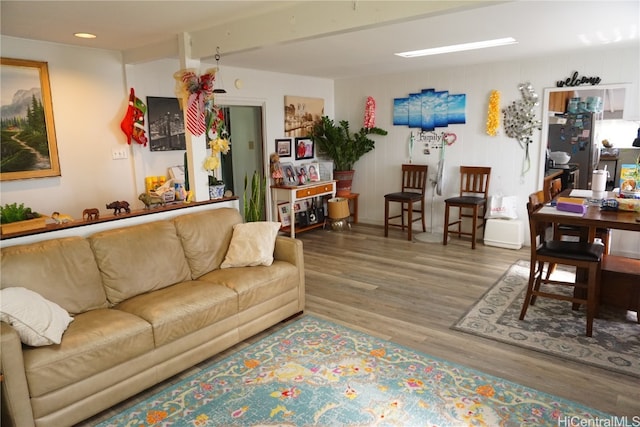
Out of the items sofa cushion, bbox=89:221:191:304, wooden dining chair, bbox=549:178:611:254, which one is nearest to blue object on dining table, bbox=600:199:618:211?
wooden dining chair, bbox=549:178:611:254

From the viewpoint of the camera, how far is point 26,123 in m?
3.75

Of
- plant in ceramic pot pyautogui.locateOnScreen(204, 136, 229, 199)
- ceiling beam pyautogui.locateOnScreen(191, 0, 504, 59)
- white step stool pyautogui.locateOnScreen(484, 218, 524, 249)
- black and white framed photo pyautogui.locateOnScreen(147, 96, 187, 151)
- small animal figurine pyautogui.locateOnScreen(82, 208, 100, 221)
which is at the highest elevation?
ceiling beam pyautogui.locateOnScreen(191, 0, 504, 59)

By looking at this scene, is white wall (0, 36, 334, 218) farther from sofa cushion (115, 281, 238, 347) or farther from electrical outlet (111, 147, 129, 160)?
sofa cushion (115, 281, 238, 347)

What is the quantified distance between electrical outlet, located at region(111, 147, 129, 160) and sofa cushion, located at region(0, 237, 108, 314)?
Result: 1.84 meters

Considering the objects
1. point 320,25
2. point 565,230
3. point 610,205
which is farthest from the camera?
point 565,230

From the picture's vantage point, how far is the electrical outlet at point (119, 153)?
14.3 feet

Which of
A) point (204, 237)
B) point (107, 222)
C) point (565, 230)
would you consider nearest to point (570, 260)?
point (565, 230)

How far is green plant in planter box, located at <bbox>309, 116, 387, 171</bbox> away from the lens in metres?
6.50

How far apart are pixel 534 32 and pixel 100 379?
13.6 ft

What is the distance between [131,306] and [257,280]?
835 mm

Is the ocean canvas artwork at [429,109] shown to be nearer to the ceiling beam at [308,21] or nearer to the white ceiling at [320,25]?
the white ceiling at [320,25]

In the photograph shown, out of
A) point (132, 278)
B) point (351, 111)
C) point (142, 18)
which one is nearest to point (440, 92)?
point (351, 111)

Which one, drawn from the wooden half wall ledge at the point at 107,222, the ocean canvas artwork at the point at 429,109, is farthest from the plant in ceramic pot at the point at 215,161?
the ocean canvas artwork at the point at 429,109

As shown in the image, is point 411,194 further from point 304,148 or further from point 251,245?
point 251,245
